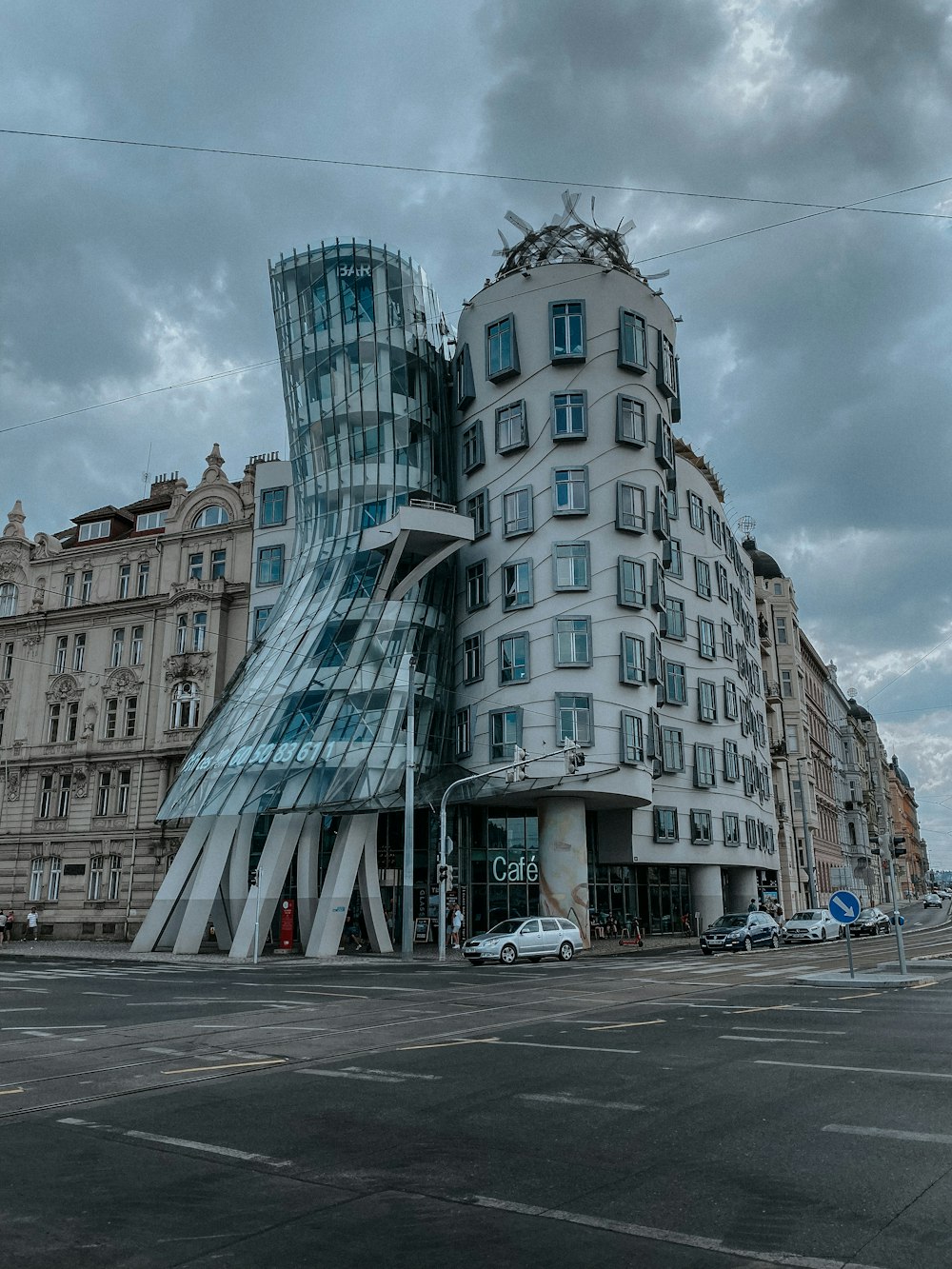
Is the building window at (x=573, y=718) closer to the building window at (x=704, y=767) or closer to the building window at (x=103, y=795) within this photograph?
the building window at (x=704, y=767)

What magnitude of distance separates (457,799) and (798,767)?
45051mm

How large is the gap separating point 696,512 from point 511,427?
14.9 m

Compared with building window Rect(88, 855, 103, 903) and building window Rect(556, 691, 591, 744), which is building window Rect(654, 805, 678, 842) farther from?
building window Rect(88, 855, 103, 903)

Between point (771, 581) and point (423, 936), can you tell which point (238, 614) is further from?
point (771, 581)

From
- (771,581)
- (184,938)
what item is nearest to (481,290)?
(184,938)

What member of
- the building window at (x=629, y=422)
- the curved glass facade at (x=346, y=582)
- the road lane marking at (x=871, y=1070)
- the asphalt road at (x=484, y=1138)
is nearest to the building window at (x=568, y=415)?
the building window at (x=629, y=422)

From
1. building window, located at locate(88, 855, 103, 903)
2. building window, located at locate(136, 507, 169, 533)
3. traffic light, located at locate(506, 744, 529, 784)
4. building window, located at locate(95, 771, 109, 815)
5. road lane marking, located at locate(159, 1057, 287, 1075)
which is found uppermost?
building window, located at locate(136, 507, 169, 533)

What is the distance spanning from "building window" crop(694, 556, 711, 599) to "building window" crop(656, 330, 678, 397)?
407 inches

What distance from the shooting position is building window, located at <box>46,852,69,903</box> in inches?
2003

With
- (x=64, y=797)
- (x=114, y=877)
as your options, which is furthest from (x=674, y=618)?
(x=64, y=797)

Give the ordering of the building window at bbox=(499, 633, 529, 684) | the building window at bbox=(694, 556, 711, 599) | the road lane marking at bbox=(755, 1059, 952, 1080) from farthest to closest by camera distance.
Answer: the building window at bbox=(694, 556, 711, 599) < the building window at bbox=(499, 633, 529, 684) < the road lane marking at bbox=(755, 1059, 952, 1080)

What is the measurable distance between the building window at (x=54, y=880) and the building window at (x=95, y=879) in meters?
2.00

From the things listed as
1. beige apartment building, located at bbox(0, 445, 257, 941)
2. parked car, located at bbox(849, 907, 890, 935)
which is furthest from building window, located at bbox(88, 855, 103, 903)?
parked car, located at bbox(849, 907, 890, 935)

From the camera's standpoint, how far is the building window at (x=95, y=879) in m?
49.8
